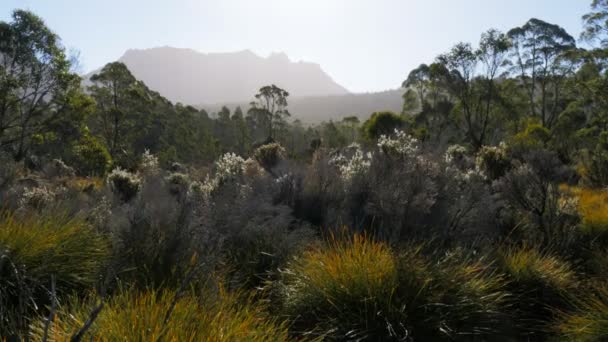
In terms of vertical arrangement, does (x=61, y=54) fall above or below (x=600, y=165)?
above

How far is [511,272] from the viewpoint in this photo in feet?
19.1

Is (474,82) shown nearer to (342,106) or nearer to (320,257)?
(320,257)

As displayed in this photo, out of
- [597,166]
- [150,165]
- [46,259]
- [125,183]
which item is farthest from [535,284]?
[597,166]

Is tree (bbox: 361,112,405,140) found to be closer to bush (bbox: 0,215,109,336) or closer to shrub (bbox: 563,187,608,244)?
shrub (bbox: 563,187,608,244)

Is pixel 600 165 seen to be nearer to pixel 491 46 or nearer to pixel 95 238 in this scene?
pixel 491 46

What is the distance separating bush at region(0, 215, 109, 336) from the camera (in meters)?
3.95

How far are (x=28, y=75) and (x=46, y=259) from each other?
1995 centimetres

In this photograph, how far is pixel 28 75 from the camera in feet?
67.6

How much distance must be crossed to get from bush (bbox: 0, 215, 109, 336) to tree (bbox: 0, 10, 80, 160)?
58.3 ft

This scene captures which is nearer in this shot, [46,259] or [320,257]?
[46,259]

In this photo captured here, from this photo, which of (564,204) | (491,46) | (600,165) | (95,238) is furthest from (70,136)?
(491,46)

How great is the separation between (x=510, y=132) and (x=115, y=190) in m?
31.7

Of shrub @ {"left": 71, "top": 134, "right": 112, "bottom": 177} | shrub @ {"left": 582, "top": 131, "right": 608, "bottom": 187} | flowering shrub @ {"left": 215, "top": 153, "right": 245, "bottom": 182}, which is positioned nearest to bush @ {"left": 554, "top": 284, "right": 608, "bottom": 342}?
flowering shrub @ {"left": 215, "top": 153, "right": 245, "bottom": 182}

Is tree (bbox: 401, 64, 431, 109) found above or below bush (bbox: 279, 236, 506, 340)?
above
